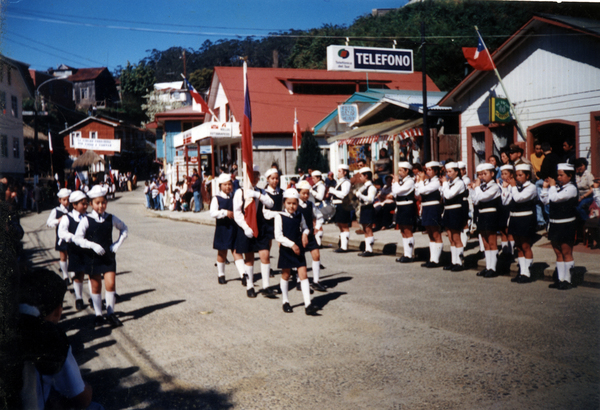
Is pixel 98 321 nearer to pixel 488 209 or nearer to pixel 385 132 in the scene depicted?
pixel 488 209

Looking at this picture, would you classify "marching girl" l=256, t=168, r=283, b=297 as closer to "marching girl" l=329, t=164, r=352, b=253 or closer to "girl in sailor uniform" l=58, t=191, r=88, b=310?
"girl in sailor uniform" l=58, t=191, r=88, b=310

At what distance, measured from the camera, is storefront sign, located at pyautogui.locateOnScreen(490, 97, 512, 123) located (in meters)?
14.0

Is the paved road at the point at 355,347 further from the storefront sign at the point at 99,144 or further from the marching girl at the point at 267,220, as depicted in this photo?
the storefront sign at the point at 99,144

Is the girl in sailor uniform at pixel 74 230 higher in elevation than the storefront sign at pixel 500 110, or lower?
lower

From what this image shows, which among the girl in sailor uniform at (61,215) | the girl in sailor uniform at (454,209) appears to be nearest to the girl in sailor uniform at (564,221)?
the girl in sailor uniform at (454,209)

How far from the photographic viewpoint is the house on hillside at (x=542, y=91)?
12.2 metres

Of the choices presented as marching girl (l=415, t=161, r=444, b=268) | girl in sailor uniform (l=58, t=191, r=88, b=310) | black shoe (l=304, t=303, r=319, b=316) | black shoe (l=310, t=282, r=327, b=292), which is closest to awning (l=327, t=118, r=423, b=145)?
marching girl (l=415, t=161, r=444, b=268)

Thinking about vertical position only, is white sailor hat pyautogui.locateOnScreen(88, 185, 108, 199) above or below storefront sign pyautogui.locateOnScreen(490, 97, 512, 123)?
below

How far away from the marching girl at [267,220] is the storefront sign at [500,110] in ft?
25.5

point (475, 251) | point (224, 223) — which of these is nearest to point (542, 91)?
point (475, 251)

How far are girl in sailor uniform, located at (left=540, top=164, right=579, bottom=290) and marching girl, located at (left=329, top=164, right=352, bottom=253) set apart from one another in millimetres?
4528

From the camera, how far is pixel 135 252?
44.9 ft

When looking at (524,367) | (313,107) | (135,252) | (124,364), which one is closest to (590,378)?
(524,367)

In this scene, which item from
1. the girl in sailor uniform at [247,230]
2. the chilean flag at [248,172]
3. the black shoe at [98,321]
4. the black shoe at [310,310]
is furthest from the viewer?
the chilean flag at [248,172]
